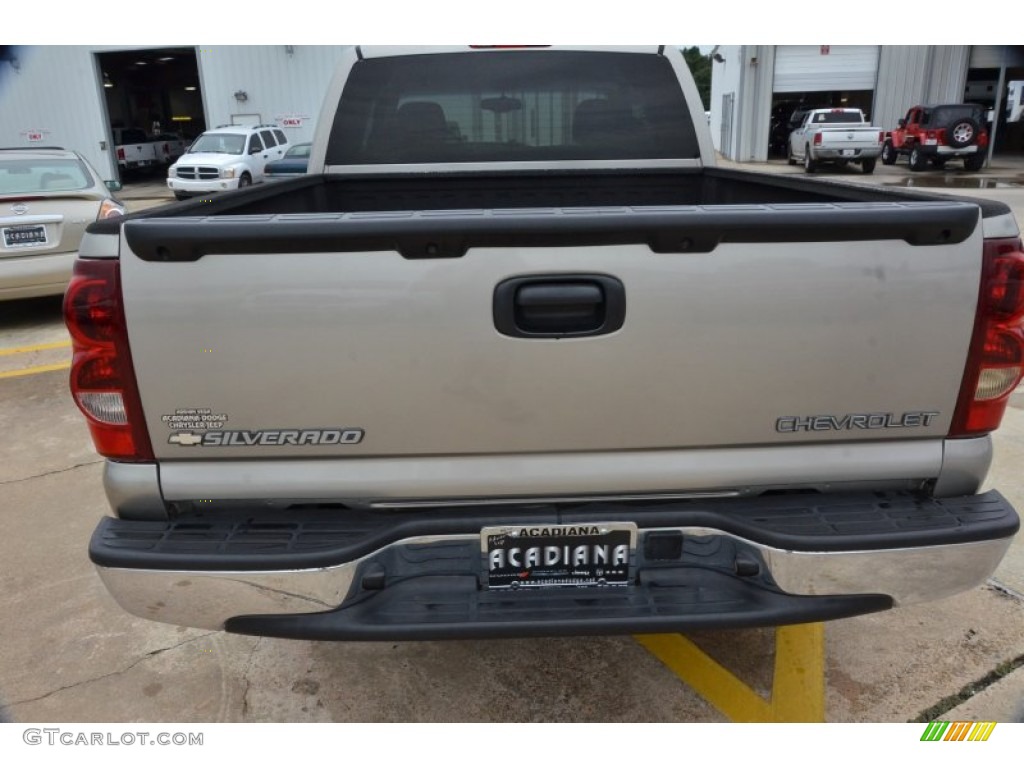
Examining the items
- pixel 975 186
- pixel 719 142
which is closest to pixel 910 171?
pixel 975 186

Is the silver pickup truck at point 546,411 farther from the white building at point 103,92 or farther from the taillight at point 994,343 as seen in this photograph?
the white building at point 103,92

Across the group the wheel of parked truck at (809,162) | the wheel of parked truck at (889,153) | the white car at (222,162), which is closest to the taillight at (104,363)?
the white car at (222,162)

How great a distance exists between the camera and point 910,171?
23469 millimetres

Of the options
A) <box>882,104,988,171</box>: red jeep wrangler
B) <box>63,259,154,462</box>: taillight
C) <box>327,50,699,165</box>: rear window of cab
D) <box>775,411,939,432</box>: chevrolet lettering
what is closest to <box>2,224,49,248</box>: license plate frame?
<box>327,50,699,165</box>: rear window of cab

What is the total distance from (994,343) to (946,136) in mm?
24036

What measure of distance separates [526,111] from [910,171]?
2363cm

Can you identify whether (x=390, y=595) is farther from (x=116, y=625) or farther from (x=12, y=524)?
(x=12, y=524)

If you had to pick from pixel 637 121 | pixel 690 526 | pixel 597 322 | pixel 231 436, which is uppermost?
pixel 637 121

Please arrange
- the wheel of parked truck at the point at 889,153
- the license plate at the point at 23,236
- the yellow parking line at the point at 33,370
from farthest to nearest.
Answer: the wheel of parked truck at the point at 889,153 < the license plate at the point at 23,236 < the yellow parking line at the point at 33,370

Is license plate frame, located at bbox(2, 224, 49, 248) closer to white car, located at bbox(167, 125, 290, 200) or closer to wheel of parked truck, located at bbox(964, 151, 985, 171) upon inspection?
white car, located at bbox(167, 125, 290, 200)

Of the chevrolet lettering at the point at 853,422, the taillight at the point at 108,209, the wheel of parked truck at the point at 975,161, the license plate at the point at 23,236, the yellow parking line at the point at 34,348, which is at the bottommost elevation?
the yellow parking line at the point at 34,348

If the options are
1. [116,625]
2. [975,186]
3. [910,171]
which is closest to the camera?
[116,625]

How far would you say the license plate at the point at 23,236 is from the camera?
21.3 feet

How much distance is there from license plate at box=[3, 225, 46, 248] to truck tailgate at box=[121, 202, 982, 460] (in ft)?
19.0
